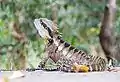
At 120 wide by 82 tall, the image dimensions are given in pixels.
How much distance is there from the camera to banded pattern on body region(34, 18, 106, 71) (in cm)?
209

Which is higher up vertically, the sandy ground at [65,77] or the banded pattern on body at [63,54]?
the banded pattern on body at [63,54]

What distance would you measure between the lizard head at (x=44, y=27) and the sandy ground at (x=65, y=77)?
0.67 ft

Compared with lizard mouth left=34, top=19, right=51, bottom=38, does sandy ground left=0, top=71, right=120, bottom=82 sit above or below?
below

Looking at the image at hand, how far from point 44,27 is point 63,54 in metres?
0.18

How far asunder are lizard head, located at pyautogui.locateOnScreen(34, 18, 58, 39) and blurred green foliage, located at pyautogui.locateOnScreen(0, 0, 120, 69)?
22mm

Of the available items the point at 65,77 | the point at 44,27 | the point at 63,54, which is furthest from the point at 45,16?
the point at 65,77

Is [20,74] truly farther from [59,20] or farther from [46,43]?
[59,20]

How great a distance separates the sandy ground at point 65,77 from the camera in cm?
204

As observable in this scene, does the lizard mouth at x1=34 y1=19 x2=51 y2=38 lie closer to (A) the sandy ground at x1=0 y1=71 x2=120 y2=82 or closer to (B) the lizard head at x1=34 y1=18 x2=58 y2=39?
(B) the lizard head at x1=34 y1=18 x2=58 y2=39

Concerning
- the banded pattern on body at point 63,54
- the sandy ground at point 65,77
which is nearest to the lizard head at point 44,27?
the banded pattern on body at point 63,54

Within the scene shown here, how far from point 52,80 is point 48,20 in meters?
0.31

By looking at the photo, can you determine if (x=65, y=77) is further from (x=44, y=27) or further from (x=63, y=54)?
(x=44, y=27)

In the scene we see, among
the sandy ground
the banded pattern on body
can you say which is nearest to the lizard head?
the banded pattern on body

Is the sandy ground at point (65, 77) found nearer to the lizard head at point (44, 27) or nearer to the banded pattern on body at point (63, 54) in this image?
the banded pattern on body at point (63, 54)
